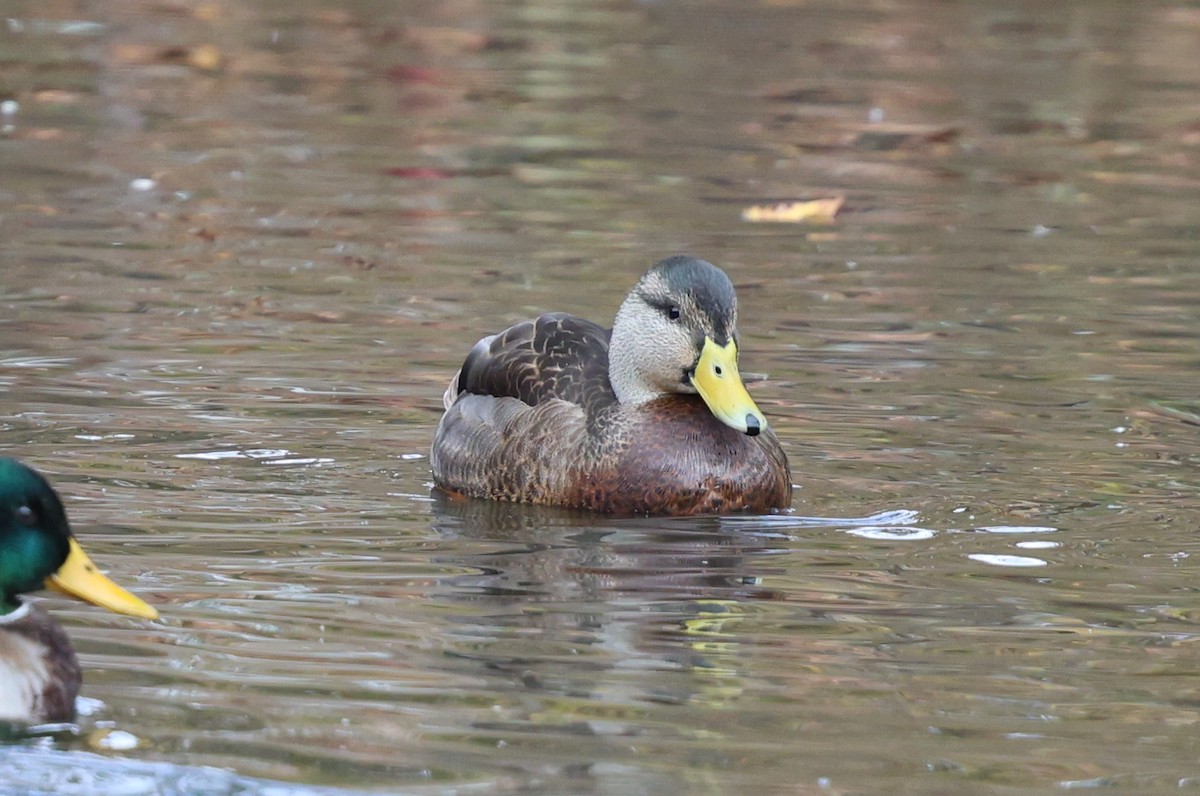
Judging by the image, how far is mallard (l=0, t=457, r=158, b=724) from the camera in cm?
555

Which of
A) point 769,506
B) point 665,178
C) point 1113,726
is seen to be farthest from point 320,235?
point 1113,726

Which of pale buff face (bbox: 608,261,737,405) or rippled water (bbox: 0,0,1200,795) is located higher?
pale buff face (bbox: 608,261,737,405)

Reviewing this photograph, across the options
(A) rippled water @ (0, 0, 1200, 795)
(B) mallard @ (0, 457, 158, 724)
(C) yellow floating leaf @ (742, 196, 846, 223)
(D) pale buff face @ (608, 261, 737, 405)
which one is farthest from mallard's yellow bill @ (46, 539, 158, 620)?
(C) yellow floating leaf @ (742, 196, 846, 223)

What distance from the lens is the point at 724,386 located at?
26.9 ft

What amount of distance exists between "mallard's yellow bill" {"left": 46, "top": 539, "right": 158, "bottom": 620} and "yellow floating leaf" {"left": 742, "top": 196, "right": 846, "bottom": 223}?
8556 millimetres

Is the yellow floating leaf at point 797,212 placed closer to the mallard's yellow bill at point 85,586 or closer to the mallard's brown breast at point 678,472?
the mallard's brown breast at point 678,472

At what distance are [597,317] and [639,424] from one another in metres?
3.00

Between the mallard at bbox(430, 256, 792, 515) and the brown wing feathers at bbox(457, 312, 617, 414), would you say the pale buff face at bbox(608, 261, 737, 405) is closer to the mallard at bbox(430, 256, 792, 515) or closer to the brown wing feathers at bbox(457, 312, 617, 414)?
the mallard at bbox(430, 256, 792, 515)

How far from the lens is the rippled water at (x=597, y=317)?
576 cm

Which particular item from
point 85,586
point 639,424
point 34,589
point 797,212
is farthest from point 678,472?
point 797,212

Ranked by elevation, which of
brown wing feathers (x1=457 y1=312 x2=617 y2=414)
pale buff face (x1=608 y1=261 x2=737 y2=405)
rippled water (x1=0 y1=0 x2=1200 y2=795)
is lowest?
rippled water (x1=0 y1=0 x2=1200 y2=795)

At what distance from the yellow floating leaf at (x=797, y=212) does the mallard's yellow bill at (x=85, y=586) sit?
856 cm

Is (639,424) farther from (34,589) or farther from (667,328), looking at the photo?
(34,589)

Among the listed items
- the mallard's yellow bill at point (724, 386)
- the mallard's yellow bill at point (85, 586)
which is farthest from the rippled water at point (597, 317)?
the mallard's yellow bill at point (724, 386)
